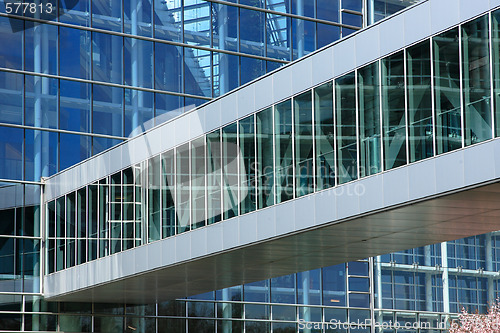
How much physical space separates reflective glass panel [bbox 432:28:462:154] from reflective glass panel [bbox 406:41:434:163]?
0.71 feet

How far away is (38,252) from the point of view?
3416cm

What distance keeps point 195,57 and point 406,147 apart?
21789mm

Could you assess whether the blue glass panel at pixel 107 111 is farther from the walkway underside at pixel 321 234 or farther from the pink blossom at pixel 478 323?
the pink blossom at pixel 478 323

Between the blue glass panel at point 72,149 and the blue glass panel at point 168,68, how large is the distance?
13.8 ft

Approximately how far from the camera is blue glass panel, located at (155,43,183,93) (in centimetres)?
3853

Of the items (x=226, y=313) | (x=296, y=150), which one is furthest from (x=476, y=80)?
(x=226, y=313)

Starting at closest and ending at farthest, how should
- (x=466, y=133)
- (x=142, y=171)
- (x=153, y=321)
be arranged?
(x=466, y=133)
(x=142, y=171)
(x=153, y=321)

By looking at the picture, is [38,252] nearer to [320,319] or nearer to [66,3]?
[66,3]

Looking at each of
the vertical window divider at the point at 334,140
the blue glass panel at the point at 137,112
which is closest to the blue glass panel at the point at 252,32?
the blue glass panel at the point at 137,112

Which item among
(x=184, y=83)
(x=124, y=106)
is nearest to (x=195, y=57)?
(x=184, y=83)

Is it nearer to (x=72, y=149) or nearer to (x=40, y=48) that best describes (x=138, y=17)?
(x=40, y=48)

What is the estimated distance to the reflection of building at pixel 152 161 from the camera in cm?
3216

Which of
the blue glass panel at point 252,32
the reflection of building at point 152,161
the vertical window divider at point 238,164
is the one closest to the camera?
the vertical window divider at point 238,164

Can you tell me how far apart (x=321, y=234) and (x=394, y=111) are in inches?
164
